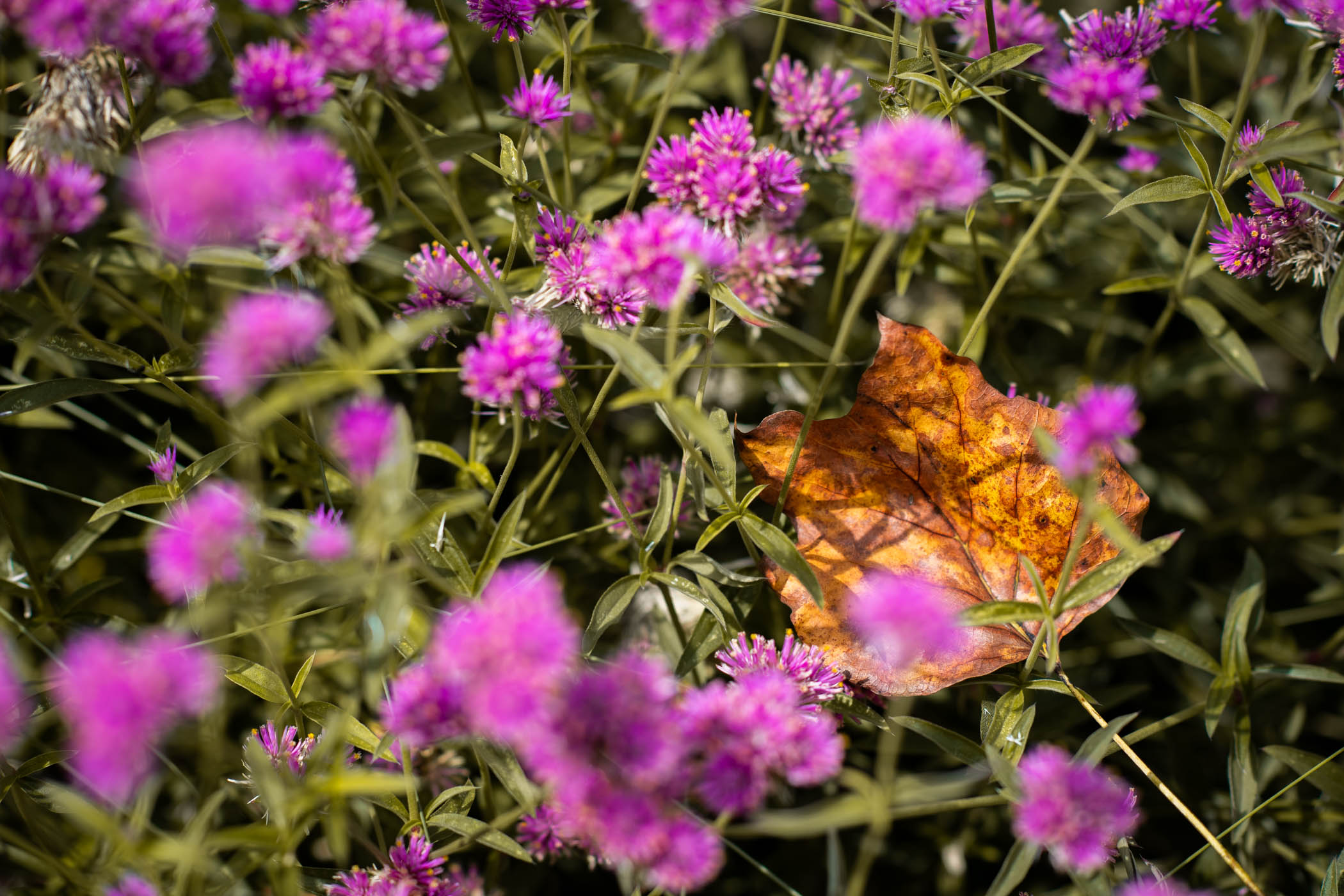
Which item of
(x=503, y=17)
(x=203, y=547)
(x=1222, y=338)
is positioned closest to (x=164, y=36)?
(x=503, y=17)

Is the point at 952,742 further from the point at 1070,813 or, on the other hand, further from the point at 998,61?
the point at 998,61

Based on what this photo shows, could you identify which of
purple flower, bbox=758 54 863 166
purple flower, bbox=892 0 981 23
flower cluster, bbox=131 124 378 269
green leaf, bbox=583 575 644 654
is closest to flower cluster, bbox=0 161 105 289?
flower cluster, bbox=131 124 378 269

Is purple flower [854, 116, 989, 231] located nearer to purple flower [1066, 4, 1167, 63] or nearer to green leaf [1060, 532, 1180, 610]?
green leaf [1060, 532, 1180, 610]

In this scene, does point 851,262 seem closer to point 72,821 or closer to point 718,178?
point 718,178

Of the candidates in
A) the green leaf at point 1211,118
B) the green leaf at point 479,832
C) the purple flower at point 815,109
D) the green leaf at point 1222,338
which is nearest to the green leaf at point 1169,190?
the green leaf at point 1211,118

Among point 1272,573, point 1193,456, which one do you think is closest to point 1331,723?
point 1272,573

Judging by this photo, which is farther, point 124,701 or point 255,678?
point 255,678
